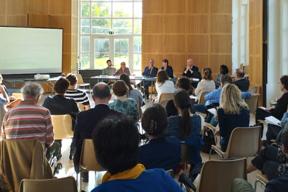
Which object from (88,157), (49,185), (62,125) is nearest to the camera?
(49,185)

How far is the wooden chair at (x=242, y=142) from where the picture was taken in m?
3.82

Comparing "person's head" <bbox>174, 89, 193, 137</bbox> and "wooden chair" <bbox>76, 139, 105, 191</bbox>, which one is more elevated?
"person's head" <bbox>174, 89, 193, 137</bbox>

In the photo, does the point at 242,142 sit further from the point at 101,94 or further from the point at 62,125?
the point at 62,125

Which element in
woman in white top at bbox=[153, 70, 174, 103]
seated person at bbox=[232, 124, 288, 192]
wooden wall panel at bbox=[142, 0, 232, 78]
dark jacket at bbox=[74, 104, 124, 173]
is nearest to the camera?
seated person at bbox=[232, 124, 288, 192]

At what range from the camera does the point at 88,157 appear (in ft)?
11.1

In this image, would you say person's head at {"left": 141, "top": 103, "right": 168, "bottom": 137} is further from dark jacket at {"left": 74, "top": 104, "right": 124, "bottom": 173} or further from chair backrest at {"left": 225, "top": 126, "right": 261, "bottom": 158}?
chair backrest at {"left": 225, "top": 126, "right": 261, "bottom": 158}

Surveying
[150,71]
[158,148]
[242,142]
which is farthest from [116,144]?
[150,71]

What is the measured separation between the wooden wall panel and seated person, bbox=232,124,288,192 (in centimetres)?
992

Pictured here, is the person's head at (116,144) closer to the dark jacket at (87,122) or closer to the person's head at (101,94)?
the dark jacket at (87,122)

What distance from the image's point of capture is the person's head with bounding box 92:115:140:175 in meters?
1.36

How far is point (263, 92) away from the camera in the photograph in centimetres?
892

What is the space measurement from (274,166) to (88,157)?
182 centimetres

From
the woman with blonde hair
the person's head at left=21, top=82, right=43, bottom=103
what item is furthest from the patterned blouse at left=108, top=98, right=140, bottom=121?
the person's head at left=21, top=82, right=43, bottom=103

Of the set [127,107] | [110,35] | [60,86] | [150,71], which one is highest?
[110,35]
